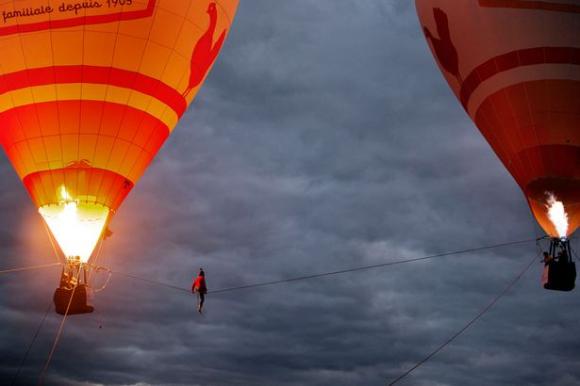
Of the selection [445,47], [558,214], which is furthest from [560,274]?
[445,47]

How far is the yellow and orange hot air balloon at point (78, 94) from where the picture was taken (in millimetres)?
15102

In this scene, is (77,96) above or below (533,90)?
below

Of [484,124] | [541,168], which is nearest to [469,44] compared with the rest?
[484,124]

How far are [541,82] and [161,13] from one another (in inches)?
240

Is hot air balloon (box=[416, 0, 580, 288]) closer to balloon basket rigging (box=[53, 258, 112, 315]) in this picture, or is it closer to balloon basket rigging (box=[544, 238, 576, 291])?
balloon basket rigging (box=[544, 238, 576, 291])

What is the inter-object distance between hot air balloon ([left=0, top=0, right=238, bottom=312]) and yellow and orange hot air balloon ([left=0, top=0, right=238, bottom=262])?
0.05 feet

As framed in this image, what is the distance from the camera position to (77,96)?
1519 centimetres

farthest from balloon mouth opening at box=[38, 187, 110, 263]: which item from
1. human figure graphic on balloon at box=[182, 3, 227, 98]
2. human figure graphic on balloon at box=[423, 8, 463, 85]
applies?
human figure graphic on balloon at box=[423, 8, 463, 85]

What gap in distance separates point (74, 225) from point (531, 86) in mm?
7513

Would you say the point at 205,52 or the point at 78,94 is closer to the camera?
the point at 78,94

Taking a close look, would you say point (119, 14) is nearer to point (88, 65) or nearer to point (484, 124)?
point (88, 65)

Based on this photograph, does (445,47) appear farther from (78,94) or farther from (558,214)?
(78,94)

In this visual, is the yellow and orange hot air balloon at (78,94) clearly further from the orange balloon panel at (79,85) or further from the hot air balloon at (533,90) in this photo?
the hot air balloon at (533,90)

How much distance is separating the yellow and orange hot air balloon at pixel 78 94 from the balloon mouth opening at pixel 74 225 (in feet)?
0.05
